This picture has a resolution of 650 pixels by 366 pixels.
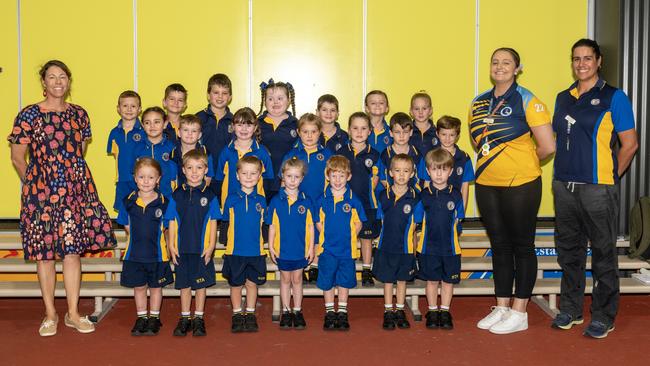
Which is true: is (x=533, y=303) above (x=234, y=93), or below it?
below

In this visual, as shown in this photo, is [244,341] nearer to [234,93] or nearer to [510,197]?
[510,197]

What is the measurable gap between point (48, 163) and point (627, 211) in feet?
15.1

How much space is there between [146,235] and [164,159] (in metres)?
0.73

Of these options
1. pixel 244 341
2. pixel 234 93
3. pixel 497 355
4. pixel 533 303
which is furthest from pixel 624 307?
pixel 234 93

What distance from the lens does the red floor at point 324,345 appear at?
12.6ft

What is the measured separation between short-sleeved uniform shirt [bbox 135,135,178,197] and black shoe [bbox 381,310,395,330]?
5.77ft

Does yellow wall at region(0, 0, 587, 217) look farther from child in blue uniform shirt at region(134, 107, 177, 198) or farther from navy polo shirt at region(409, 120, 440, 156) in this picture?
child in blue uniform shirt at region(134, 107, 177, 198)

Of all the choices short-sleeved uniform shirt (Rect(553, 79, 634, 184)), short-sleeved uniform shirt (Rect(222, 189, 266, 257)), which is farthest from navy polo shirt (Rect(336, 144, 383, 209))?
short-sleeved uniform shirt (Rect(553, 79, 634, 184))

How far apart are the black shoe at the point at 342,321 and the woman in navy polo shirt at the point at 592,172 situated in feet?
4.83

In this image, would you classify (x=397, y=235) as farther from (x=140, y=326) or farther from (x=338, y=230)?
(x=140, y=326)

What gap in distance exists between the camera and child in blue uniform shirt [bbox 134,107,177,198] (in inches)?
186

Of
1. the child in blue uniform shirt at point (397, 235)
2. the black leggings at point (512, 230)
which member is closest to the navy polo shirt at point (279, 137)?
the child in blue uniform shirt at point (397, 235)

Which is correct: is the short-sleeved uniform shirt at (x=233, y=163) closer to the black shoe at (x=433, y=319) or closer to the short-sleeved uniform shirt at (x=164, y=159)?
the short-sleeved uniform shirt at (x=164, y=159)

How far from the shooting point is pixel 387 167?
4.72 m
